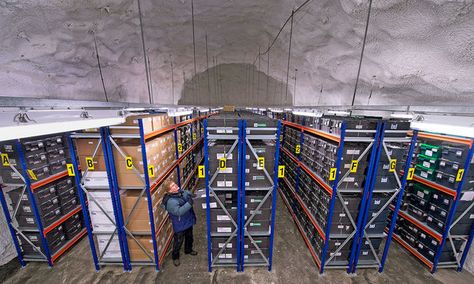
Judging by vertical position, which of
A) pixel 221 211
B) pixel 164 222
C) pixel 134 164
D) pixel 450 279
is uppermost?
pixel 134 164

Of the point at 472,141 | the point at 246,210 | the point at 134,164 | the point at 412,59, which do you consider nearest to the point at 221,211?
the point at 246,210

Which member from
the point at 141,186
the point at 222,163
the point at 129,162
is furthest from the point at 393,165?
the point at 129,162

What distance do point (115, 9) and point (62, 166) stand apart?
5818mm

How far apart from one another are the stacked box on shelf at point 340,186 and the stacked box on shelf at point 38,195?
6.39m

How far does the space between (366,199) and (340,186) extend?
582 mm

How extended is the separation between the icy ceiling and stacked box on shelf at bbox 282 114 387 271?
324cm

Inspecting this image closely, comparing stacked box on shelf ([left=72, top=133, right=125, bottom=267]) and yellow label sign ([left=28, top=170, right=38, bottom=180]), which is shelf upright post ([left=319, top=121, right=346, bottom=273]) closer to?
stacked box on shelf ([left=72, top=133, right=125, bottom=267])

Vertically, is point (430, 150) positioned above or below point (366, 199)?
above

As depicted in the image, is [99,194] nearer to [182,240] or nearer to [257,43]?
[182,240]

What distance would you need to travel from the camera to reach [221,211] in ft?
12.0

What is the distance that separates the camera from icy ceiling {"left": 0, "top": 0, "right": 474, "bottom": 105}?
4242 mm

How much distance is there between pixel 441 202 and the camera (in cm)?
395

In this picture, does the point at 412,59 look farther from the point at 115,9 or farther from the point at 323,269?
the point at 115,9

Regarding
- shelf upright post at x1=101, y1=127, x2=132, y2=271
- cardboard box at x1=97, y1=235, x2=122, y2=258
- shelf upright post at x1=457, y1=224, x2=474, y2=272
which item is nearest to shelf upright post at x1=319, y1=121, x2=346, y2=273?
shelf upright post at x1=457, y1=224, x2=474, y2=272
